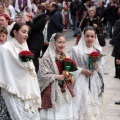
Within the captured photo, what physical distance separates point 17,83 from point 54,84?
2.57ft

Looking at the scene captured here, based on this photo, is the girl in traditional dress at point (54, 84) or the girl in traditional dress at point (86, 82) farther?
the girl in traditional dress at point (86, 82)

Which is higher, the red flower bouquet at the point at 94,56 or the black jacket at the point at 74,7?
the red flower bouquet at the point at 94,56

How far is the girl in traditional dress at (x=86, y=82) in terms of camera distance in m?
7.45

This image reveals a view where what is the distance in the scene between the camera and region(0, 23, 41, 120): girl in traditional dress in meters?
6.32

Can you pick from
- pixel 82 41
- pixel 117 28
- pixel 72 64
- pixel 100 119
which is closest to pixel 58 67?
pixel 72 64

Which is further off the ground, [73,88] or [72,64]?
[72,64]

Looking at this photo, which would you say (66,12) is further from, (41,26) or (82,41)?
(82,41)

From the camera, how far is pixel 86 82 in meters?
7.58

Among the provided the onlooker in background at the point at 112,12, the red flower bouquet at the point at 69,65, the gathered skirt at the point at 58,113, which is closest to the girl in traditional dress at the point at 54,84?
the gathered skirt at the point at 58,113

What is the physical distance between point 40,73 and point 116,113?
269 centimetres

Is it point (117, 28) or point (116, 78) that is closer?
point (117, 28)

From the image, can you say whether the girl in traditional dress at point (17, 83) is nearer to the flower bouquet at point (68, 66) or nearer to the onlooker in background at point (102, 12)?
the flower bouquet at point (68, 66)

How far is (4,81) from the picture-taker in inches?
249

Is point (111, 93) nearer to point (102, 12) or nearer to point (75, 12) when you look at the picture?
point (102, 12)
